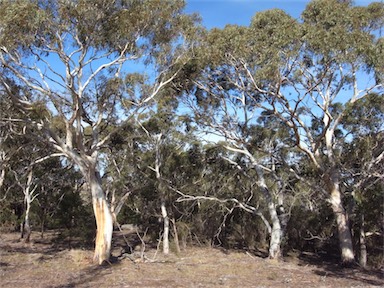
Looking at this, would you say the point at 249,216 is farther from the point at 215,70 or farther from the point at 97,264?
the point at 97,264

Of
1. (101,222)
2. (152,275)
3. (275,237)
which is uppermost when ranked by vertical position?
(101,222)

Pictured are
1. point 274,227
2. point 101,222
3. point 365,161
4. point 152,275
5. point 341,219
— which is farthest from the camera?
point 274,227

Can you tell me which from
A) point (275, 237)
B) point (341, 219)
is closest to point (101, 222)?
point (275, 237)

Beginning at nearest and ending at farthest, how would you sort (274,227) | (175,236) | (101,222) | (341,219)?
1. (101,222)
2. (341,219)
3. (274,227)
4. (175,236)

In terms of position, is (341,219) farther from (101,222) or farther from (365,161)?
(101,222)

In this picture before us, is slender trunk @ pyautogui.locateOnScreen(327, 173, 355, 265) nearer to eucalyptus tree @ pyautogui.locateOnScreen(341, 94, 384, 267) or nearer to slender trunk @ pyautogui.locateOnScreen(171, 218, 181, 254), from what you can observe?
eucalyptus tree @ pyautogui.locateOnScreen(341, 94, 384, 267)

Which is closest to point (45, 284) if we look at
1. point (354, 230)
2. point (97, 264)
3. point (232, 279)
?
point (97, 264)

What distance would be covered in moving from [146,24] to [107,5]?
143 centimetres

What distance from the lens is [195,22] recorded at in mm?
14844

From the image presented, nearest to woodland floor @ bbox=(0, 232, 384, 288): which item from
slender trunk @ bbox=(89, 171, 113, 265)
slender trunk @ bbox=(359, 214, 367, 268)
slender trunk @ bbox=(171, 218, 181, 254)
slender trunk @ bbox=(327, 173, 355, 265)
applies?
slender trunk @ bbox=(89, 171, 113, 265)

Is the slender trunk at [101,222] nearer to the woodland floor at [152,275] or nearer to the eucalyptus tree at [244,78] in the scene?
the woodland floor at [152,275]

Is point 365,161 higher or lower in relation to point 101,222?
higher

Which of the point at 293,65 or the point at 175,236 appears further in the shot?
the point at 175,236

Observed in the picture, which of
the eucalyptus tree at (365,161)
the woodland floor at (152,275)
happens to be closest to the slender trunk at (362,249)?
the eucalyptus tree at (365,161)
